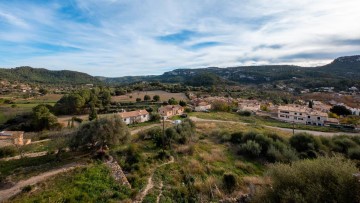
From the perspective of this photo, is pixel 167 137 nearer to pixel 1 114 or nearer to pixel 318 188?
pixel 318 188

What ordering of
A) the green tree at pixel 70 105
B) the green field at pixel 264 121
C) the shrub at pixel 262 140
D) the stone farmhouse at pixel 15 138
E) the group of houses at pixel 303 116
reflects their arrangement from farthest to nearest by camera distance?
the green tree at pixel 70 105, the group of houses at pixel 303 116, the green field at pixel 264 121, the stone farmhouse at pixel 15 138, the shrub at pixel 262 140

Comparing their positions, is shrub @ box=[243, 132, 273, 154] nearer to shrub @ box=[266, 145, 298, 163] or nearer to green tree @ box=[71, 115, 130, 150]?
shrub @ box=[266, 145, 298, 163]

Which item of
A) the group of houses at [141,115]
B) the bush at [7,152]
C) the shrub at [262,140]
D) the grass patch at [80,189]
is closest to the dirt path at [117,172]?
the grass patch at [80,189]

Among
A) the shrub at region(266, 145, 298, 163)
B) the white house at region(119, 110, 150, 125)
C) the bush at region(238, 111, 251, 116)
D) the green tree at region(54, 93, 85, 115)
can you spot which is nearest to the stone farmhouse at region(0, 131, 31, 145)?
the white house at region(119, 110, 150, 125)

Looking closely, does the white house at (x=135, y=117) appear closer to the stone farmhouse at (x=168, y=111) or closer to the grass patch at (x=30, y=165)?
the stone farmhouse at (x=168, y=111)

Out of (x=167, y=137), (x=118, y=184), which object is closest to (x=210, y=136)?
(x=167, y=137)

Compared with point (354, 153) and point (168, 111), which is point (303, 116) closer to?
point (354, 153)
